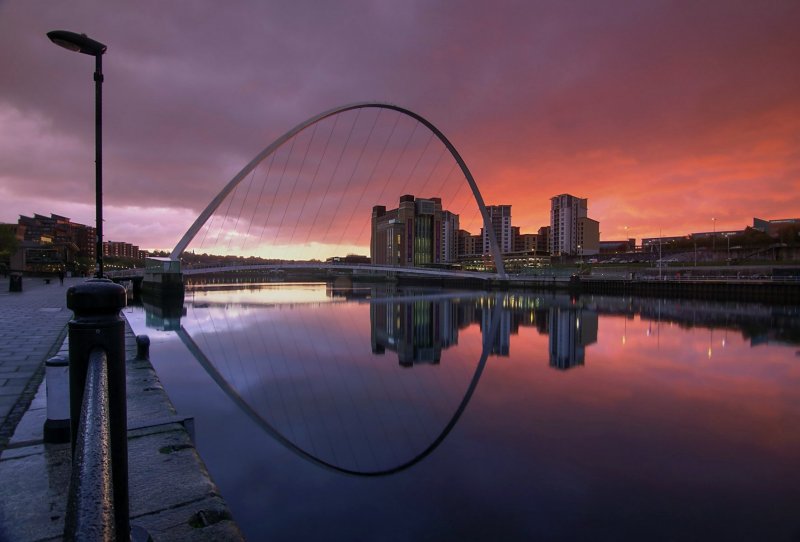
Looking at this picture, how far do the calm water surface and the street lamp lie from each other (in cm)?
334

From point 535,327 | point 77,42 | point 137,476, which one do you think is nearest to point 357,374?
point 137,476

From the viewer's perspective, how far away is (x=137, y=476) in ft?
11.3

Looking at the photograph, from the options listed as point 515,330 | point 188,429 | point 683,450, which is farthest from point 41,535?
point 515,330

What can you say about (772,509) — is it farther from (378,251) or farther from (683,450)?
(378,251)

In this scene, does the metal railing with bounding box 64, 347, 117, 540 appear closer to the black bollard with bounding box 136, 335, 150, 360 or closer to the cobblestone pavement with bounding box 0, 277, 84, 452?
the cobblestone pavement with bounding box 0, 277, 84, 452

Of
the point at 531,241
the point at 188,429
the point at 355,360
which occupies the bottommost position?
the point at 355,360

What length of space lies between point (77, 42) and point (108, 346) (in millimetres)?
4889

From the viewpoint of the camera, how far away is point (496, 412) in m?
8.35

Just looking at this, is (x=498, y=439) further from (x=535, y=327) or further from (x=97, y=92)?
(x=535, y=327)

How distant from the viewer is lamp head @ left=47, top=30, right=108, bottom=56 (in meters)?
4.65

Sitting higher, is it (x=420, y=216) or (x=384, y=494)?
(x=420, y=216)

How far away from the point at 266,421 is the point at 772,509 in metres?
7.55

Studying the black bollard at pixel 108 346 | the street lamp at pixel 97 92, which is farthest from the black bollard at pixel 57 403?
the black bollard at pixel 108 346

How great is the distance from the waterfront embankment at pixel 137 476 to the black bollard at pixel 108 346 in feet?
3.04
